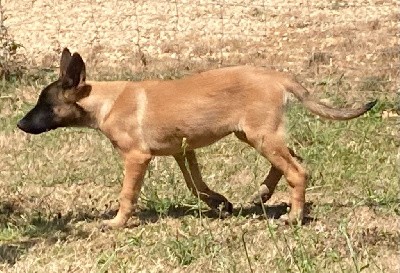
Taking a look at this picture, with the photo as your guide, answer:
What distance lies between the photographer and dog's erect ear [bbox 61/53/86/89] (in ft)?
18.2

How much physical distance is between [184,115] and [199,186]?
533 millimetres

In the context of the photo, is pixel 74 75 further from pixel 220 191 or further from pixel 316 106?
pixel 316 106

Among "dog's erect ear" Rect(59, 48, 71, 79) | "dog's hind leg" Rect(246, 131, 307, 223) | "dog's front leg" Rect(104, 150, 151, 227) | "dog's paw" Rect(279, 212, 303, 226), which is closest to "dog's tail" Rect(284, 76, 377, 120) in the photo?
"dog's hind leg" Rect(246, 131, 307, 223)

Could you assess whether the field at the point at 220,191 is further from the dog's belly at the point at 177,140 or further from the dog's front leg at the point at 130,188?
the dog's belly at the point at 177,140

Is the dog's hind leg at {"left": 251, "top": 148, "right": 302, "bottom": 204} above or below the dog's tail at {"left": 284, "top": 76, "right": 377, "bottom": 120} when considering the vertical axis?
below

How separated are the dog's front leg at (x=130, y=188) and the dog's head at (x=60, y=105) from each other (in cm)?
51

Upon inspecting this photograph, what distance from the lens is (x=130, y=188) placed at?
18.0 feet

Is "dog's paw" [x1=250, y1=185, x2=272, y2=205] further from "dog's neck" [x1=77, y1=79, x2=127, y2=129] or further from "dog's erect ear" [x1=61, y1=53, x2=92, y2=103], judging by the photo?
"dog's erect ear" [x1=61, y1=53, x2=92, y2=103]

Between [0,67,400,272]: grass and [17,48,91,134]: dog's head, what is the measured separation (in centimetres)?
59

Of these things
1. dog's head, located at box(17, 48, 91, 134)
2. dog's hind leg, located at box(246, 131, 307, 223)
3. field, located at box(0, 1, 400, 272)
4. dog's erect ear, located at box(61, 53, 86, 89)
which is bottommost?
field, located at box(0, 1, 400, 272)

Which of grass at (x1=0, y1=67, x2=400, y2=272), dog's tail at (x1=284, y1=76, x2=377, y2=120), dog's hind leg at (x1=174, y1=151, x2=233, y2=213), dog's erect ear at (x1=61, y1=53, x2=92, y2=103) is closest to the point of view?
grass at (x1=0, y1=67, x2=400, y2=272)

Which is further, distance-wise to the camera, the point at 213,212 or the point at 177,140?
the point at 213,212

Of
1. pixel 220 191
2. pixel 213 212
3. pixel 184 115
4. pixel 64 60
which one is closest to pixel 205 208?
pixel 213 212

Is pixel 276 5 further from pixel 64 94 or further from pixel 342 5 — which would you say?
pixel 64 94
